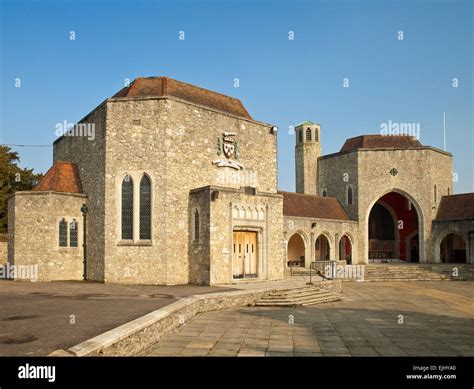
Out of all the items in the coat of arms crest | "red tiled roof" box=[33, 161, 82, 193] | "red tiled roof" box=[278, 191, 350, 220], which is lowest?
"red tiled roof" box=[278, 191, 350, 220]

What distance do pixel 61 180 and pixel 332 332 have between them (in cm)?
1697

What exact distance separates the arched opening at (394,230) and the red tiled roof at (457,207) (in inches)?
107

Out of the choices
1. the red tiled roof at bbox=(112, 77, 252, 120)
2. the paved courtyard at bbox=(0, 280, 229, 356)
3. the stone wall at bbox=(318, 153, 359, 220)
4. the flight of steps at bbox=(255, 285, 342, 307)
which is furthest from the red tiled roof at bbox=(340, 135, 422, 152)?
the paved courtyard at bbox=(0, 280, 229, 356)

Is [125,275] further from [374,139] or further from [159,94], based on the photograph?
[374,139]

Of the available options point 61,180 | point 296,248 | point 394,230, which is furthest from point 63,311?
point 394,230

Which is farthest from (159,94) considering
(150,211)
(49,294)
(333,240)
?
(333,240)

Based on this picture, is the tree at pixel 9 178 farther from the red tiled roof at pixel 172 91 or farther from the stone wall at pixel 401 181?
the stone wall at pixel 401 181

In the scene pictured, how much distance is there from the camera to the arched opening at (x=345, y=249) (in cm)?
4000

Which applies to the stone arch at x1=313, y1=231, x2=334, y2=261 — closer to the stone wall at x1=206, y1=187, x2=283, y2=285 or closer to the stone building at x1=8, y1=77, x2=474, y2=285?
the stone building at x1=8, y1=77, x2=474, y2=285

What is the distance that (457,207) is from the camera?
3781 cm

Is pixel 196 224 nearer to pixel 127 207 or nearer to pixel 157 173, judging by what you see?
pixel 157 173

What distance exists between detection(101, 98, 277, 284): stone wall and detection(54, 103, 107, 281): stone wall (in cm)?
49

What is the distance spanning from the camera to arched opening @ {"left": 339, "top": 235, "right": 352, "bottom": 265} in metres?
40.0

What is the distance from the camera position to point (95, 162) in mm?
22203
